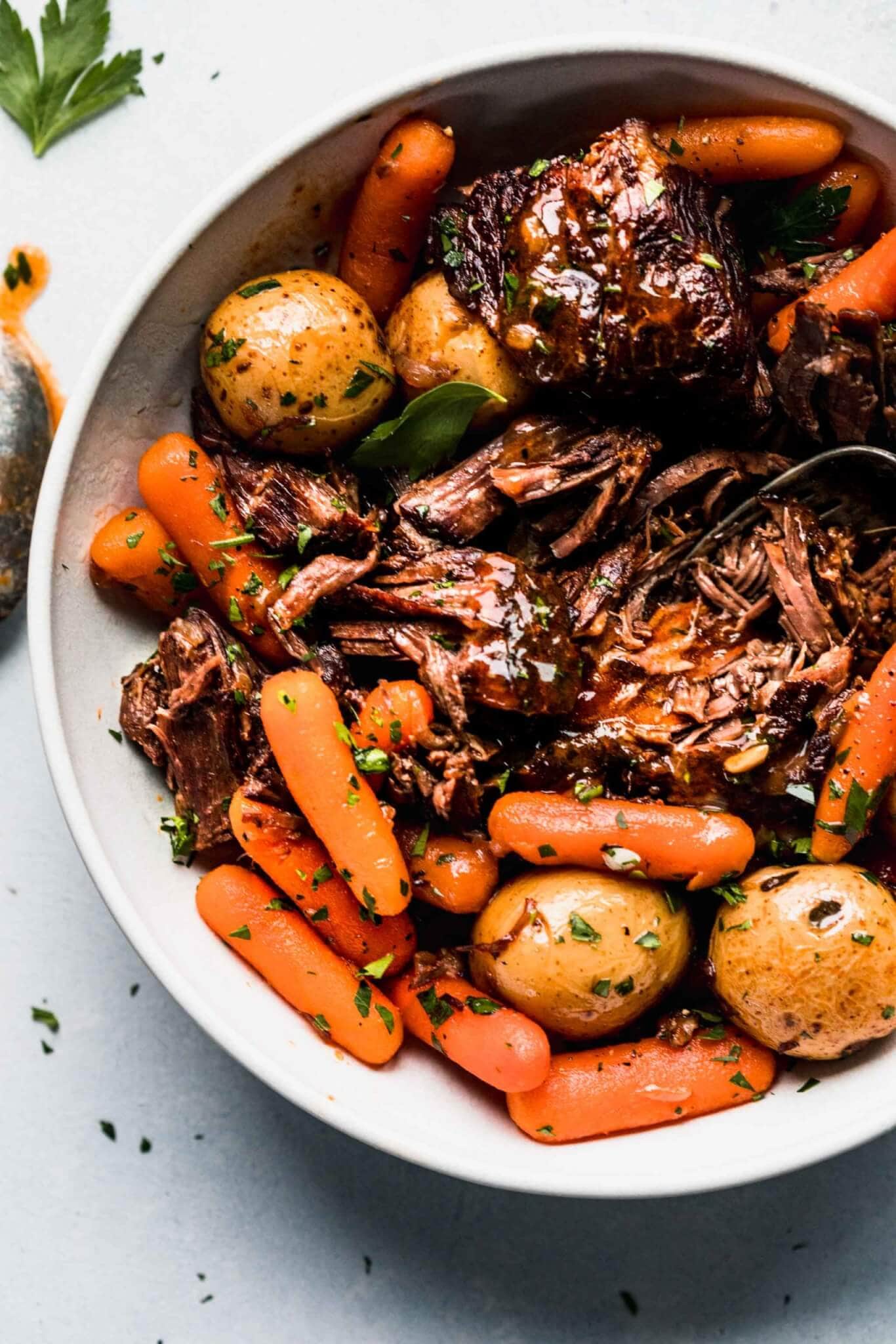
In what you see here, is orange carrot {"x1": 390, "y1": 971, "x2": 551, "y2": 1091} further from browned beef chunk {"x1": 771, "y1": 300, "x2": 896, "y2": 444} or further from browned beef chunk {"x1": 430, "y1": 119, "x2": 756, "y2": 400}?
browned beef chunk {"x1": 771, "y1": 300, "x2": 896, "y2": 444}

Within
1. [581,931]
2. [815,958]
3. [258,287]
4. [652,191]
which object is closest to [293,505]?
[258,287]

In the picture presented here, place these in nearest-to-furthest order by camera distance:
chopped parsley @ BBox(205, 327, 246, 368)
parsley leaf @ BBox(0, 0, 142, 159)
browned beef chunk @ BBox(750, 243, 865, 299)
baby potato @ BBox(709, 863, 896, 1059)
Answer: baby potato @ BBox(709, 863, 896, 1059) < chopped parsley @ BBox(205, 327, 246, 368) < browned beef chunk @ BBox(750, 243, 865, 299) < parsley leaf @ BBox(0, 0, 142, 159)

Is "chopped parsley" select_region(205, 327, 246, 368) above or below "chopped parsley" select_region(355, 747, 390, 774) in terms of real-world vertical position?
above

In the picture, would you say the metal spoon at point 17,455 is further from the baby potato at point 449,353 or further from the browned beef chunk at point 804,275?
the browned beef chunk at point 804,275

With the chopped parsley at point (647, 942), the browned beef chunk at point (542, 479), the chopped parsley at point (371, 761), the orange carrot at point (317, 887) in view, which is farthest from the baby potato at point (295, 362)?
the chopped parsley at point (647, 942)

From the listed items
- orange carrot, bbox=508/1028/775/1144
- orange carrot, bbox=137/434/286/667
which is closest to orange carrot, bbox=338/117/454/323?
orange carrot, bbox=137/434/286/667

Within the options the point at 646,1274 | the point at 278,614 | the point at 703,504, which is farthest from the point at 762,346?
the point at 646,1274

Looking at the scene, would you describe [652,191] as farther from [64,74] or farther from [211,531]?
[64,74]

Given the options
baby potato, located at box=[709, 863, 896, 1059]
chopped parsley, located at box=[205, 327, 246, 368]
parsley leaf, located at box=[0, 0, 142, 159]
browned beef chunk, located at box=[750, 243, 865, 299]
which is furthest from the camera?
parsley leaf, located at box=[0, 0, 142, 159]
